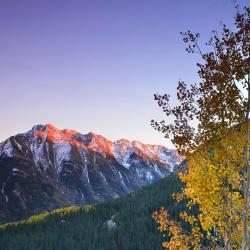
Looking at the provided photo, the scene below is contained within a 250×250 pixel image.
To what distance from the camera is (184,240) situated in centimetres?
2238

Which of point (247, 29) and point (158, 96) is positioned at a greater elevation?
point (247, 29)

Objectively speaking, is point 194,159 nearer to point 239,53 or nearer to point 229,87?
point 229,87

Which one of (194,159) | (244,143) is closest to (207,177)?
(194,159)

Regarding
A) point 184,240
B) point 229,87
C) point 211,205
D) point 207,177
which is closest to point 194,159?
point 207,177

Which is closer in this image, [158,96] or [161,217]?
[158,96]

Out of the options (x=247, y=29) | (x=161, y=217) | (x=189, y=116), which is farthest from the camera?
(x=161, y=217)

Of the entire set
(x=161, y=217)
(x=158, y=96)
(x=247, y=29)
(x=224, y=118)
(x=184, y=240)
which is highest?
(x=247, y=29)

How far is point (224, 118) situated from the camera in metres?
18.9

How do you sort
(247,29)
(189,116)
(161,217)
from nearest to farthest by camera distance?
(247,29), (189,116), (161,217)

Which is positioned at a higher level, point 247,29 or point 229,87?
point 247,29

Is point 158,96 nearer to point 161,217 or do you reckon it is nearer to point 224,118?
point 224,118

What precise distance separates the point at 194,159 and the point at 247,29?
6.37 m

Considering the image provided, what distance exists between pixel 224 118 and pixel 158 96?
335cm

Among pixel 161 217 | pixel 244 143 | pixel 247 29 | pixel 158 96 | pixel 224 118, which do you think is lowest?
pixel 161 217
